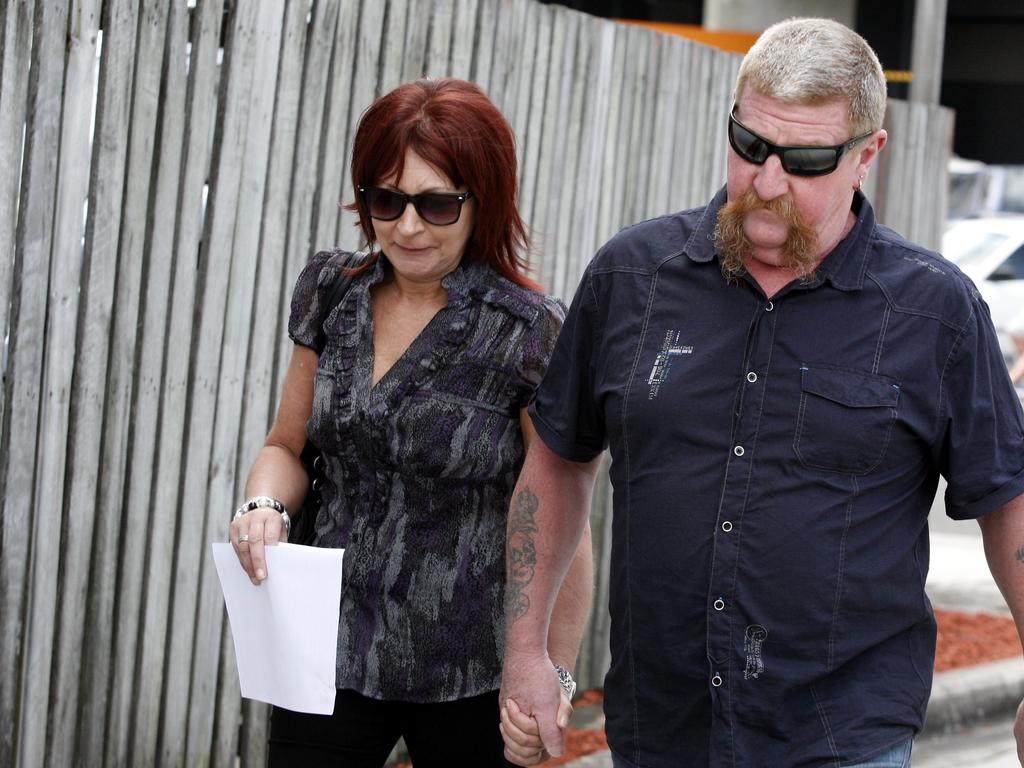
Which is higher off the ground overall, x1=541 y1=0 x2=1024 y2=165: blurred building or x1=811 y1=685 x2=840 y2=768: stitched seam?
x1=541 y1=0 x2=1024 y2=165: blurred building

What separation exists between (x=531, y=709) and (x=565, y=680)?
0.51 feet

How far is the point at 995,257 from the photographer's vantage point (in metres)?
14.7

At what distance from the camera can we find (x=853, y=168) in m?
2.66

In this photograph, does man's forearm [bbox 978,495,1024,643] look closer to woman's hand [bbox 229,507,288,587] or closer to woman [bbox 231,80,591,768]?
woman [bbox 231,80,591,768]

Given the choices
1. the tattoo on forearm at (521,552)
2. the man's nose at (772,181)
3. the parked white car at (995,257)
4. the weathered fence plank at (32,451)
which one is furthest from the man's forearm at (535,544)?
the parked white car at (995,257)

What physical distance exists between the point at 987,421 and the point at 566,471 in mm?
777

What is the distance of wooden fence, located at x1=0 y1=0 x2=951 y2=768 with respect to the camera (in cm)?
388

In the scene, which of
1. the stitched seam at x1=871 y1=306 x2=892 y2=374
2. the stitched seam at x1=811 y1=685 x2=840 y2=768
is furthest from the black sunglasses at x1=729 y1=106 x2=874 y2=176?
the stitched seam at x1=811 y1=685 x2=840 y2=768

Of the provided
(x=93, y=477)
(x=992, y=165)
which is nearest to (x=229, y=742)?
(x=93, y=477)

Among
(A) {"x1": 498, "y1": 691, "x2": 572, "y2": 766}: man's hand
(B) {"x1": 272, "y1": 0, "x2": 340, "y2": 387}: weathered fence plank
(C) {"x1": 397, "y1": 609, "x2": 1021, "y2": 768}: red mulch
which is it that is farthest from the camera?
(C) {"x1": 397, "y1": 609, "x2": 1021, "y2": 768}: red mulch

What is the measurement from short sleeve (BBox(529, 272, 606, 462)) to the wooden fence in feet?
4.95

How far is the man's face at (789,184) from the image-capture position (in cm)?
261

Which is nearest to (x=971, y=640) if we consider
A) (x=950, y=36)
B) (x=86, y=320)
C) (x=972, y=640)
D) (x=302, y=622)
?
(x=972, y=640)

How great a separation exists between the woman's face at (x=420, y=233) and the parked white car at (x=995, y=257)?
10.9 metres
